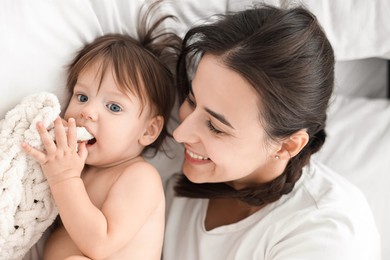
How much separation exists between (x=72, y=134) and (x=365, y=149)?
0.86m

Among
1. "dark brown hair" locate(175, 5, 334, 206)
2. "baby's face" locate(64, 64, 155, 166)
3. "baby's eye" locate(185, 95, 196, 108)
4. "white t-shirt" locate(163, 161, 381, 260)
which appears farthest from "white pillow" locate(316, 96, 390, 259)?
"baby's face" locate(64, 64, 155, 166)

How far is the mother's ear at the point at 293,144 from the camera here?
50.1 inches

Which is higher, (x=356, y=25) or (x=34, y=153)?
(x=34, y=153)

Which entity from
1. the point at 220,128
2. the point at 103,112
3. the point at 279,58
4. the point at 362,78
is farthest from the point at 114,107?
the point at 362,78

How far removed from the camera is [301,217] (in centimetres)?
132

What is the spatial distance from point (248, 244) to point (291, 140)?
0.27 meters

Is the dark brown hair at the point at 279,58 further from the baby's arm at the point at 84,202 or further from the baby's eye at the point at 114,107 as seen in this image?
the baby's arm at the point at 84,202

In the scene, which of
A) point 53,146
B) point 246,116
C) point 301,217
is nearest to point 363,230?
point 301,217

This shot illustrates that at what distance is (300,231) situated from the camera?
1.31 meters

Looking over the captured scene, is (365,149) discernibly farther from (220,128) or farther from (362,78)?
(220,128)

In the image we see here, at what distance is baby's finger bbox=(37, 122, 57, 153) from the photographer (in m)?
1.16

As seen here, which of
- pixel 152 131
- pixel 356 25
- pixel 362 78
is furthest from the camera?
pixel 362 78

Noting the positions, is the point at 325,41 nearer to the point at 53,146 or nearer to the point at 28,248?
the point at 53,146

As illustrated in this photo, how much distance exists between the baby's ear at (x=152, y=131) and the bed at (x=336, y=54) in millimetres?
195
